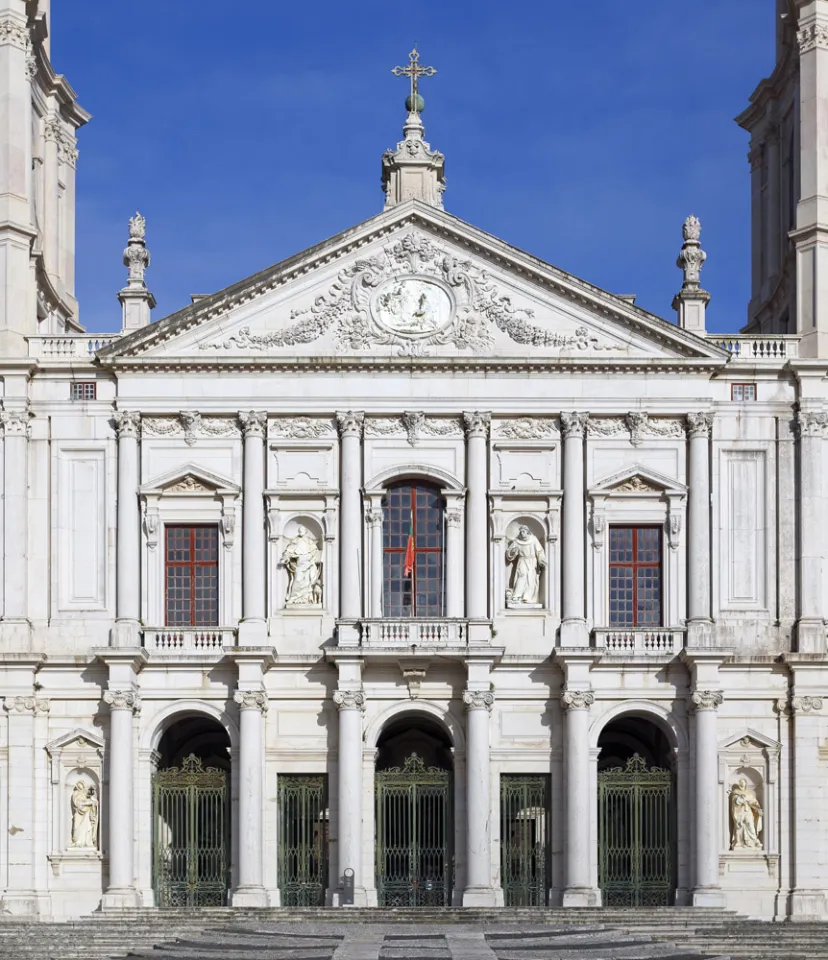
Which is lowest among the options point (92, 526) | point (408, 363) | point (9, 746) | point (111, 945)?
point (111, 945)

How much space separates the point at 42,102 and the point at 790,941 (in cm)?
2412

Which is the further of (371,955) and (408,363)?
(408,363)

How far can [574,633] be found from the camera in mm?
50000

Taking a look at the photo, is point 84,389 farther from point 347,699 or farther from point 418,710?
Answer: point 418,710

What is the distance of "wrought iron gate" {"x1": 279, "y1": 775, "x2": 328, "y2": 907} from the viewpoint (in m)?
49.8

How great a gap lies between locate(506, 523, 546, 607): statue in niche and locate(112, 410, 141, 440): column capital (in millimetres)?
7489

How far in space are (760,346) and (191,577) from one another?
1197 cm

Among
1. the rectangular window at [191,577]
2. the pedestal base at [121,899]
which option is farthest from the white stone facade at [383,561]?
the pedestal base at [121,899]

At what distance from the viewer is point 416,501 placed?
50875mm

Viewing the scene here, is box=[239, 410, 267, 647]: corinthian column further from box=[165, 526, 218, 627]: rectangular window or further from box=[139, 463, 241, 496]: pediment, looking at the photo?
box=[165, 526, 218, 627]: rectangular window

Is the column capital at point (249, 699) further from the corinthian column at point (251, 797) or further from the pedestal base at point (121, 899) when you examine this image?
the pedestal base at point (121, 899)

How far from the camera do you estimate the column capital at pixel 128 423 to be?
50625mm

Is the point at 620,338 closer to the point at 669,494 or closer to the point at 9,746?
the point at 669,494

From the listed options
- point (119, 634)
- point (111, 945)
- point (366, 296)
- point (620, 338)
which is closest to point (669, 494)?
point (620, 338)
